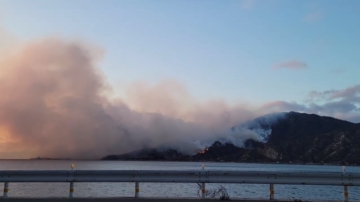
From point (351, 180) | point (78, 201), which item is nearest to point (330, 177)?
point (351, 180)

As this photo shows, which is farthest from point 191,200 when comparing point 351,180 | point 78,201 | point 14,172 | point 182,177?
point 14,172

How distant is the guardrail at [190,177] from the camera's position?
1588 centimetres

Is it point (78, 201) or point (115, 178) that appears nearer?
point (78, 201)

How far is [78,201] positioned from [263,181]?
7.84 m

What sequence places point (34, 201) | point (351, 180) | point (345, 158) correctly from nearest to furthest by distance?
1. point (34, 201)
2. point (351, 180)
3. point (345, 158)

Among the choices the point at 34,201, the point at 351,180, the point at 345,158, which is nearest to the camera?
the point at 34,201

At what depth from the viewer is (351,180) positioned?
15.8 metres

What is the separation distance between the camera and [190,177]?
16219 millimetres

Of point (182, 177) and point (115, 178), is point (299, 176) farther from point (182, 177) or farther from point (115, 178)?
point (115, 178)

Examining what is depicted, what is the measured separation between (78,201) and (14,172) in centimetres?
416

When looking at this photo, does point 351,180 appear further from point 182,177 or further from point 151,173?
point 151,173

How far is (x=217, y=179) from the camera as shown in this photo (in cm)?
1616

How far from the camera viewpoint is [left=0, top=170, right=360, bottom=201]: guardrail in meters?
15.9

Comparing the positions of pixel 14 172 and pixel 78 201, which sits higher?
pixel 14 172
